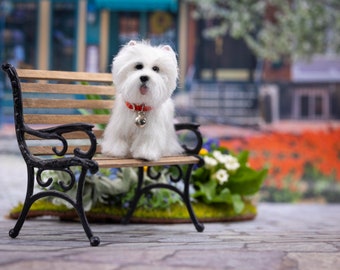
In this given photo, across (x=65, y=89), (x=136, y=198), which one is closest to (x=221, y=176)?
(x=136, y=198)

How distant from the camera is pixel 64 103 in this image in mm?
3146

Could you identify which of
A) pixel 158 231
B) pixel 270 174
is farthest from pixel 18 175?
pixel 158 231

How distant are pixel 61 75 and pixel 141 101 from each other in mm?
600

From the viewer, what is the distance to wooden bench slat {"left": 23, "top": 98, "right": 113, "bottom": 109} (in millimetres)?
2964

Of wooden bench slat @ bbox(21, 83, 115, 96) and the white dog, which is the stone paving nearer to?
the white dog

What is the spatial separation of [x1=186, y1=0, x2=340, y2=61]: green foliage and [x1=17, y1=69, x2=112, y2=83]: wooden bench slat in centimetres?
439

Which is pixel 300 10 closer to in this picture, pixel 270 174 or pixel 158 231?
pixel 270 174

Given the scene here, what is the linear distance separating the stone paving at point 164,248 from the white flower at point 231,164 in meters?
0.53

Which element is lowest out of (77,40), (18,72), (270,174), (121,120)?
(270,174)

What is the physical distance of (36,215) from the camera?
385 centimetres

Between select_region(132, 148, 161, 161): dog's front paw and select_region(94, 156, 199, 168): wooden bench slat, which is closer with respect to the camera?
select_region(94, 156, 199, 168): wooden bench slat

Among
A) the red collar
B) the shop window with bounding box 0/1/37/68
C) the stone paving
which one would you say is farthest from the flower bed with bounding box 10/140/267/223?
the shop window with bounding box 0/1/37/68

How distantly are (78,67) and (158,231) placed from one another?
Result: 13.9ft

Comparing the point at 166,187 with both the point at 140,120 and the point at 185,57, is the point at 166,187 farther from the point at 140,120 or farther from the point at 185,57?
the point at 185,57
